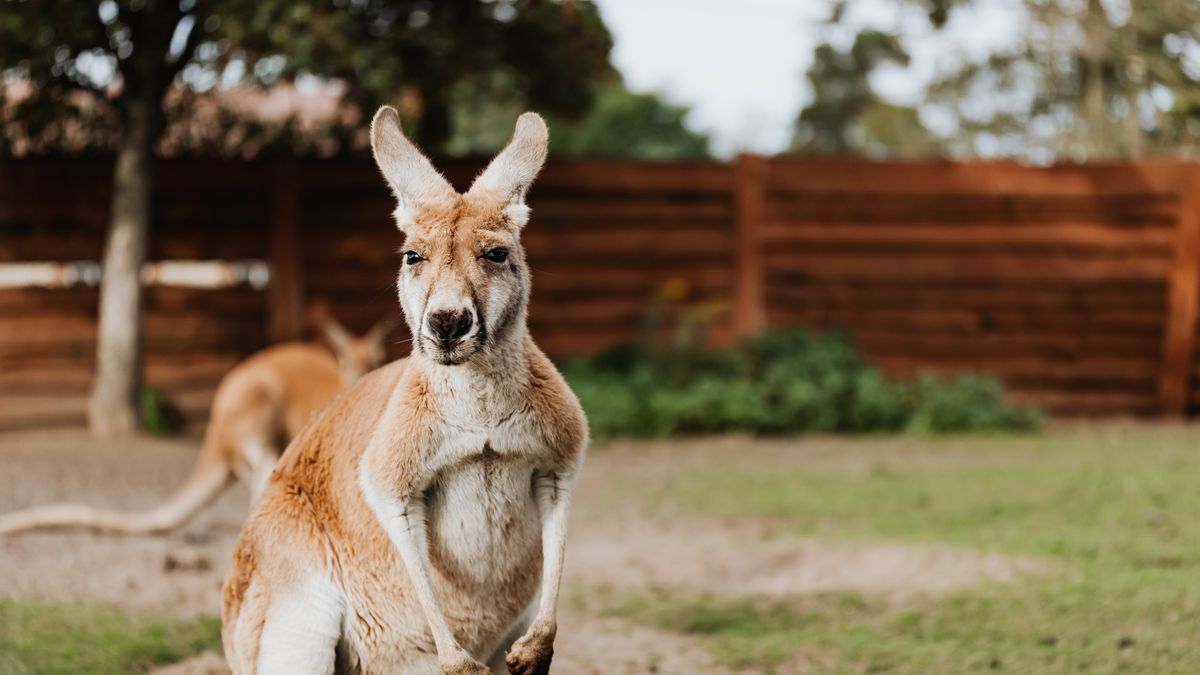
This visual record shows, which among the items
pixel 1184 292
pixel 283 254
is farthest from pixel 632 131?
pixel 283 254

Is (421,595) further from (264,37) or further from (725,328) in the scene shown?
(725,328)

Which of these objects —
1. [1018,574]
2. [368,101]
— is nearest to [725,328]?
[368,101]

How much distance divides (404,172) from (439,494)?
73 centimetres

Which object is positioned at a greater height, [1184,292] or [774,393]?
[1184,292]

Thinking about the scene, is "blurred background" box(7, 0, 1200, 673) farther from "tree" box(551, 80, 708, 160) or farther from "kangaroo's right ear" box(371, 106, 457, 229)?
"tree" box(551, 80, 708, 160)

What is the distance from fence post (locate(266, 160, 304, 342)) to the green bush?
236 cm

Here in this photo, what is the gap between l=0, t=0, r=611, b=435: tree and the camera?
8258mm

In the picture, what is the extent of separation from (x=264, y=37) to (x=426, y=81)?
5.93ft

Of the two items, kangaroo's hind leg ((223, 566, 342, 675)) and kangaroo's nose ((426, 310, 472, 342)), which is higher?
kangaroo's nose ((426, 310, 472, 342))

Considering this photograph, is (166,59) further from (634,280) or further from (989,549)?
(989,549)

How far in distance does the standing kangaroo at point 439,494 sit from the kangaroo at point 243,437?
234 centimetres

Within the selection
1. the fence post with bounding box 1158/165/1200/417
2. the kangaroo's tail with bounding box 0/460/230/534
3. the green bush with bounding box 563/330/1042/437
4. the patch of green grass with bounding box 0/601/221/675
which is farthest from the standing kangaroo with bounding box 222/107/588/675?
the fence post with bounding box 1158/165/1200/417

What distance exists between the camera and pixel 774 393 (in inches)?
404

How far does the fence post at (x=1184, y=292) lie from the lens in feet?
36.1
